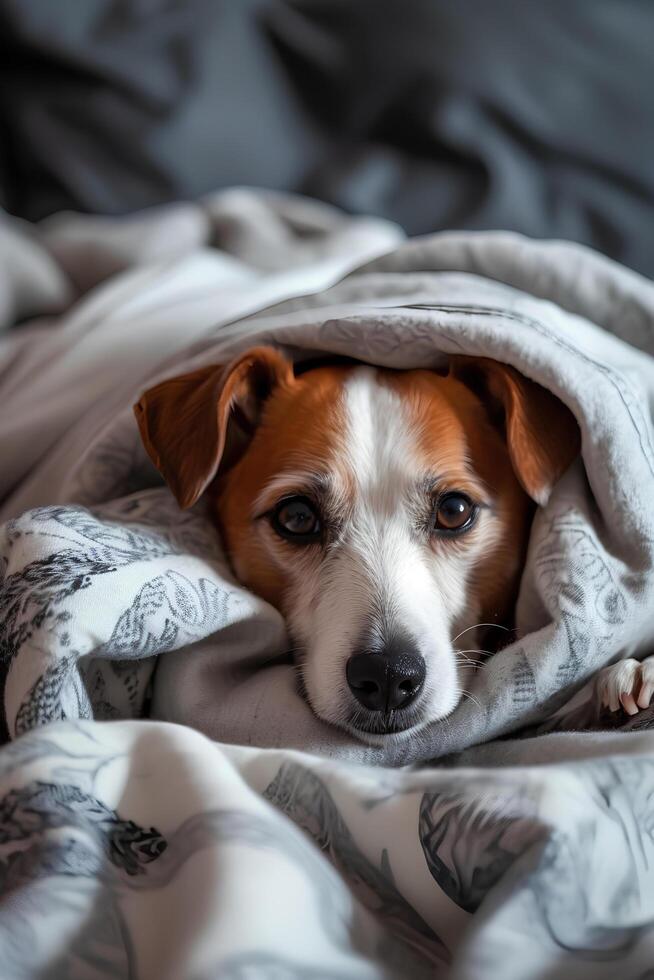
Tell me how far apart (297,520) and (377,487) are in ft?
0.38

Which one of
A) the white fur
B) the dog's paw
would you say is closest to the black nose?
the white fur

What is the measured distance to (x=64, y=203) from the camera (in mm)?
2148

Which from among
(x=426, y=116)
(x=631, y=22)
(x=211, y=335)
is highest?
(x=631, y=22)

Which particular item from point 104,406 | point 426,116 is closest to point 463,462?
point 104,406

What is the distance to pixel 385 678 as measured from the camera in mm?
959

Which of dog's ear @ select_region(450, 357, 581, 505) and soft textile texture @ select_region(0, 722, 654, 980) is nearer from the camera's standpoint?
soft textile texture @ select_region(0, 722, 654, 980)

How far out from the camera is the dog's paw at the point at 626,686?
3.09ft

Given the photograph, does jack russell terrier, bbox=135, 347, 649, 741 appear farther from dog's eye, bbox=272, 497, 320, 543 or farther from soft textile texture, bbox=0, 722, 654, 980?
soft textile texture, bbox=0, 722, 654, 980

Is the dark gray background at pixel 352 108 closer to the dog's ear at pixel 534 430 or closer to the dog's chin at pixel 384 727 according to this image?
the dog's ear at pixel 534 430

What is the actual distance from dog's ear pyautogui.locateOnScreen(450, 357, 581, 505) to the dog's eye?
10.3 inches

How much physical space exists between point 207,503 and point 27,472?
1.17ft

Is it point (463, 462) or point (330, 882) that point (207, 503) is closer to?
point (463, 462)

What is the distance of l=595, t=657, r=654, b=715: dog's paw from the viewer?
941mm

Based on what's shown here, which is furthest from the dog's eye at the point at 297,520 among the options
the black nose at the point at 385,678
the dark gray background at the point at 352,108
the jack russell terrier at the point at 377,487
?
the dark gray background at the point at 352,108
